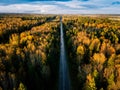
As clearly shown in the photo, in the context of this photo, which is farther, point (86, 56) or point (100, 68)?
point (86, 56)

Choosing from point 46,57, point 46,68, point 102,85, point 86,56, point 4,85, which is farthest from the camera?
point 86,56

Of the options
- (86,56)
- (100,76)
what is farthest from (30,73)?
(86,56)

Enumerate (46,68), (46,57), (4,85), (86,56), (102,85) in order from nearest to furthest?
(4,85)
(102,85)
(46,68)
(46,57)
(86,56)

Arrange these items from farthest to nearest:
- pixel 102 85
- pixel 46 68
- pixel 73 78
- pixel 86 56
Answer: pixel 86 56 → pixel 73 78 → pixel 46 68 → pixel 102 85

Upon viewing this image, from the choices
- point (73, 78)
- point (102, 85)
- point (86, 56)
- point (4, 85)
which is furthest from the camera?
point (86, 56)

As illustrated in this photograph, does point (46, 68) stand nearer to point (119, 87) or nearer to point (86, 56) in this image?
point (119, 87)

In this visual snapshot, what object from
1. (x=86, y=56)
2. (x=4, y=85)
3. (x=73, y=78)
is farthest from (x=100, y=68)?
(x=4, y=85)

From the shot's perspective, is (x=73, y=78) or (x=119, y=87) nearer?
(x=119, y=87)

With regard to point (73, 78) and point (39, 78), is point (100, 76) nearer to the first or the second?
point (73, 78)

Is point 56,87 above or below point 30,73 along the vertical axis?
below
